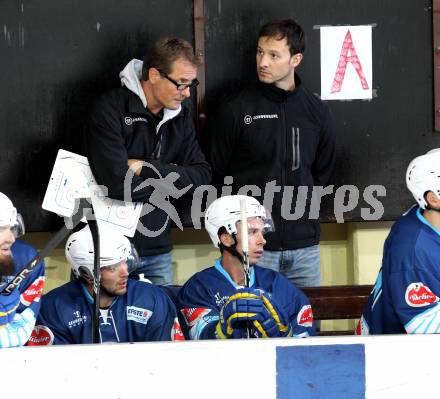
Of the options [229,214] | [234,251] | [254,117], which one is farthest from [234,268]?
[254,117]

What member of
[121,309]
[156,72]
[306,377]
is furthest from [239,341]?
[156,72]

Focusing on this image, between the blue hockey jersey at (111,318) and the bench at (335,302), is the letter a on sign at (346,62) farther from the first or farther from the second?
the blue hockey jersey at (111,318)

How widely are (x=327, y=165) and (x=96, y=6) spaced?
4.79 ft

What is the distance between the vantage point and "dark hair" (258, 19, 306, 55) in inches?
223

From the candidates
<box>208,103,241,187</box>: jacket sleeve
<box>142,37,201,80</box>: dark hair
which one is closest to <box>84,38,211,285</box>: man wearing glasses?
<box>142,37,201,80</box>: dark hair

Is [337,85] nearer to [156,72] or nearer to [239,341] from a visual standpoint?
[156,72]

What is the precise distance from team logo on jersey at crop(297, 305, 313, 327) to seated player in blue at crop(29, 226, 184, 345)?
0.50 m

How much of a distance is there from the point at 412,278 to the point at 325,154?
180 centimetres

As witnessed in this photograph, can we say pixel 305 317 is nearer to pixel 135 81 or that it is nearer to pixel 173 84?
pixel 173 84

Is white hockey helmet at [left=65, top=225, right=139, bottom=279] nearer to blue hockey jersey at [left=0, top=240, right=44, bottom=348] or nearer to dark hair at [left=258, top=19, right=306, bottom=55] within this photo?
blue hockey jersey at [left=0, top=240, right=44, bottom=348]

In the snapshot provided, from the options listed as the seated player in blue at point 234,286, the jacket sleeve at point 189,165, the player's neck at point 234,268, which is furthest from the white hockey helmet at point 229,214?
the jacket sleeve at point 189,165

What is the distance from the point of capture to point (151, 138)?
18.1 ft

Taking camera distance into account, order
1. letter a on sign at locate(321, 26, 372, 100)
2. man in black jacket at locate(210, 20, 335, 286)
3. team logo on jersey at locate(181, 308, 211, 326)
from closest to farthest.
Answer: team logo on jersey at locate(181, 308, 211, 326)
man in black jacket at locate(210, 20, 335, 286)
letter a on sign at locate(321, 26, 372, 100)

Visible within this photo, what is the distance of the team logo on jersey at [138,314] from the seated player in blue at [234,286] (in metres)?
0.15
